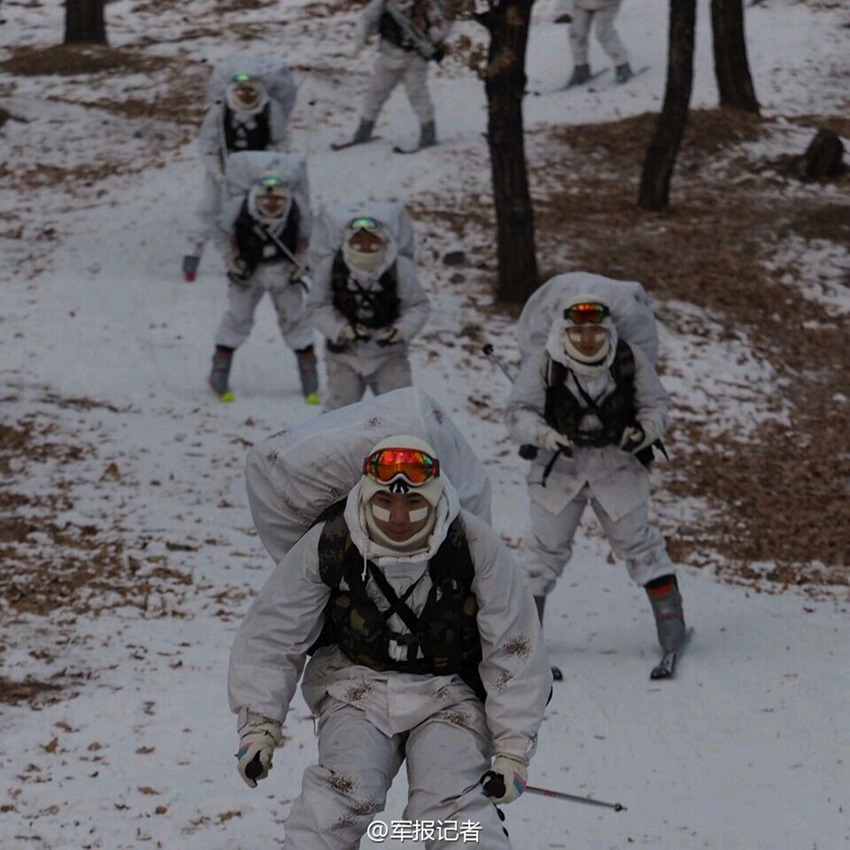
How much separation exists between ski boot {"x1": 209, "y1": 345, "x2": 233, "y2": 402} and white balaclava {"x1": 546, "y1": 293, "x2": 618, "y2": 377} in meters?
5.44

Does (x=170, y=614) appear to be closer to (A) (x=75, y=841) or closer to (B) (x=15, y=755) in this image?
(B) (x=15, y=755)

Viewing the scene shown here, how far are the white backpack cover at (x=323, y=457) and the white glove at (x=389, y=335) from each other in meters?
5.39

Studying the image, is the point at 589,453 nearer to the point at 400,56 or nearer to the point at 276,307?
the point at 276,307

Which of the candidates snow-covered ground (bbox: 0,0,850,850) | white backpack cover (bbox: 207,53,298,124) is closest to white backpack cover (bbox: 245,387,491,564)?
snow-covered ground (bbox: 0,0,850,850)

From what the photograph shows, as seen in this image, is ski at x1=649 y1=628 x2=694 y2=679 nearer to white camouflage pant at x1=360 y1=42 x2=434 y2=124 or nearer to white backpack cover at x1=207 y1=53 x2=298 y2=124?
white backpack cover at x1=207 y1=53 x2=298 y2=124

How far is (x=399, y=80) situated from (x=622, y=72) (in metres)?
4.19

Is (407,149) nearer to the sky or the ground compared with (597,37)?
nearer to the ground

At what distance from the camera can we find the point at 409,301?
35.3ft

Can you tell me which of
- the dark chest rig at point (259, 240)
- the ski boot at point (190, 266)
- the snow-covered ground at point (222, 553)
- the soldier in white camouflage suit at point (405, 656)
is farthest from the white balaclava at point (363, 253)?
the soldier in white camouflage suit at point (405, 656)

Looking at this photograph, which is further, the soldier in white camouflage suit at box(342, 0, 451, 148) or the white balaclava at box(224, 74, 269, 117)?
the soldier in white camouflage suit at box(342, 0, 451, 148)

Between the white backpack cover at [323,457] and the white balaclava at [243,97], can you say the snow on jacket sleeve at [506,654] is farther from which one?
the white balaclava at [243,97]

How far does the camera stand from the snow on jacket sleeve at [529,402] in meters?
7.88

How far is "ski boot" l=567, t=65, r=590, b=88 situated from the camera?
21.3m

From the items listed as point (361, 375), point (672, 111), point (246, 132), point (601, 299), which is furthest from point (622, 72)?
point (601, 299)
